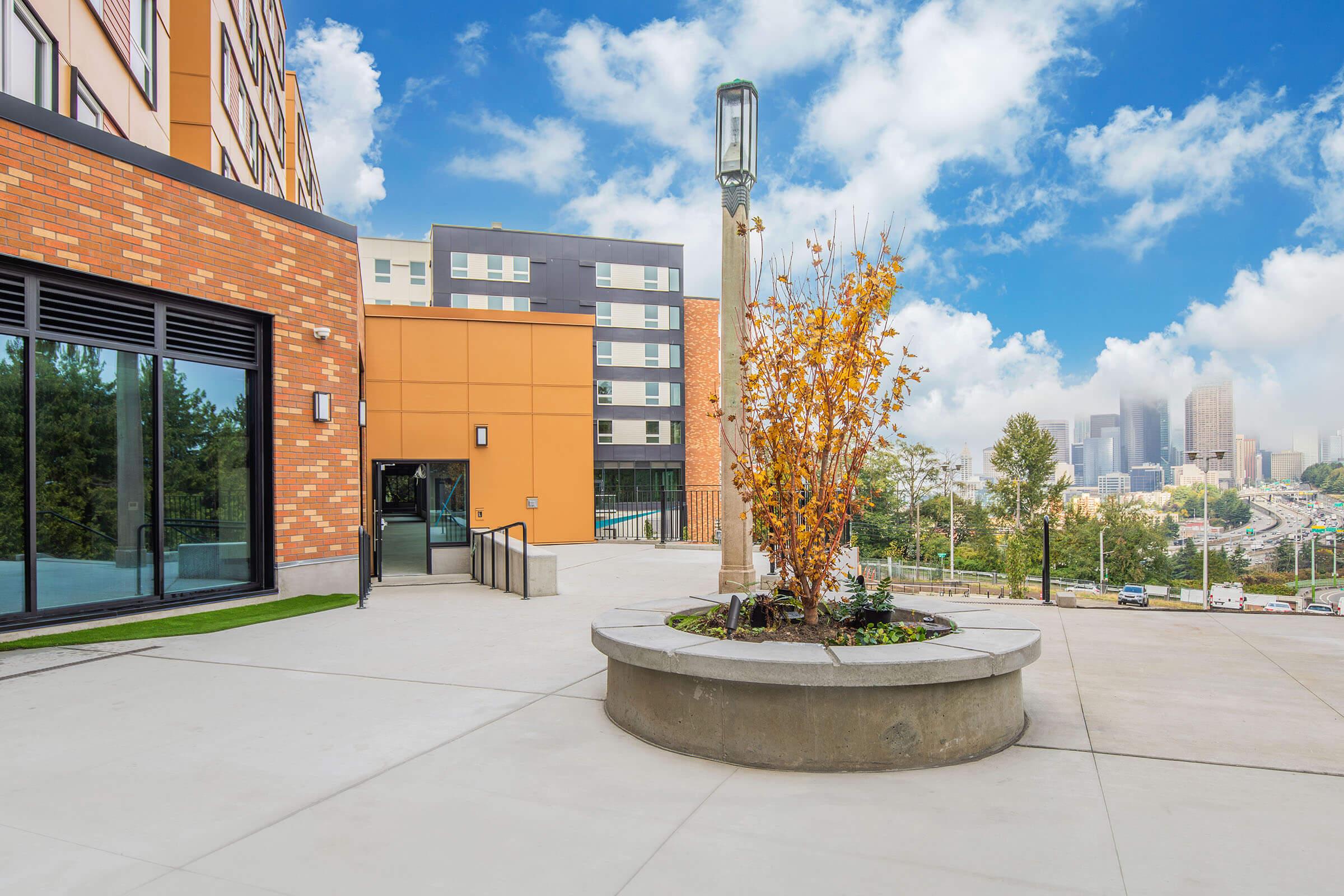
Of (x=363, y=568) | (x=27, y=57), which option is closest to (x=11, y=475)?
(x=363, y=568)

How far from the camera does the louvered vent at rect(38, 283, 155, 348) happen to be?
23.8 feet

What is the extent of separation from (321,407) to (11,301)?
335 centimetres

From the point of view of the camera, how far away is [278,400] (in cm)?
945

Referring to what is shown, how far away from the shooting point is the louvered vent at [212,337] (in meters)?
8.48

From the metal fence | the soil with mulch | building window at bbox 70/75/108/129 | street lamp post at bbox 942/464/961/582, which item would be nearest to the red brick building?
building window at bbox 70/75/108/129

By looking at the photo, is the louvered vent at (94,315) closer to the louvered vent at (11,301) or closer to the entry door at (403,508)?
the louvered vent at (11,301)

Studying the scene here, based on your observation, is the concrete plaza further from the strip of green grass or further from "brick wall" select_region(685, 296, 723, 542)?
"brick wall" select_region(685, 296, 723, 542)

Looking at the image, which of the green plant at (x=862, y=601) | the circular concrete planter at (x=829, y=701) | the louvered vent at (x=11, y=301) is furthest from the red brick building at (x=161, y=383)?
the green plant at (x=862, y=601)

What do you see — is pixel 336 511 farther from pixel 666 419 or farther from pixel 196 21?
pixel 666 419

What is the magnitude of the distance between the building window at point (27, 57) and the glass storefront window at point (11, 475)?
2622 mm

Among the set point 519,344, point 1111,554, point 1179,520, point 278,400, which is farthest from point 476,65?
point 1179,520

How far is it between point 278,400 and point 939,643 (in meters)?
8.33

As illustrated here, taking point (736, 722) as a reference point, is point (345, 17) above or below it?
above

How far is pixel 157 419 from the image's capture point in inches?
324
